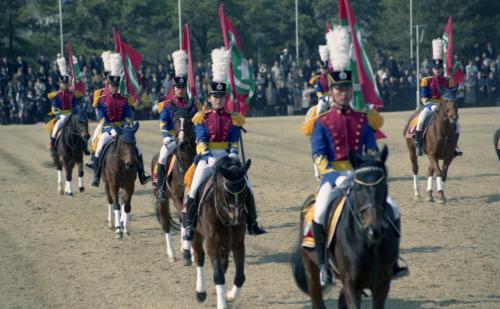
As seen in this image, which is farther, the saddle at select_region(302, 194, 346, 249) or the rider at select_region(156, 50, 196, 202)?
the rider at select_region(156, 50, 196, 202)

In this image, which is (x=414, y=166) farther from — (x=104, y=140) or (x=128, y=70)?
(x=104, y=140)

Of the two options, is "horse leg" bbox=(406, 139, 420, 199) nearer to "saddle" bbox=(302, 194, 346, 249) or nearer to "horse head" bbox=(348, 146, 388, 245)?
"saddle" bbox=(302, 194, 346, 249)

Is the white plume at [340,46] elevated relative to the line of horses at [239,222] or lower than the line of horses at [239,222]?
elevated

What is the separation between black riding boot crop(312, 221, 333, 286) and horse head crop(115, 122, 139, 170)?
26.1ft

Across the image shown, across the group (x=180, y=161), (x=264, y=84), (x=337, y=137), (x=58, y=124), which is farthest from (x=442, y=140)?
(x=264, y=84)

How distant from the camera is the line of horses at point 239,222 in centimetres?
901

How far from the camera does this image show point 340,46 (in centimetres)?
1030

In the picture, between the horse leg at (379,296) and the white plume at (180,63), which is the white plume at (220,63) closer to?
the white plume at (180,63)

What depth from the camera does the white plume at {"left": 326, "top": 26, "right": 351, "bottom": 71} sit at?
10.2 m

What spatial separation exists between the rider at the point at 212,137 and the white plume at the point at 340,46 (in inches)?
122

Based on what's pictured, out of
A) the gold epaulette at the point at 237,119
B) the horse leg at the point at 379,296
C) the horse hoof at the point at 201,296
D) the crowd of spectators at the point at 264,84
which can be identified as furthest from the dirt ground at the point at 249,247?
the crowd of spectators at the point at 264,84

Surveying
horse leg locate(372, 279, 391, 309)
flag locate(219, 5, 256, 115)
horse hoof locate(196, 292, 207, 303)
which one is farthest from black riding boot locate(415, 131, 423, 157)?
horse leg locate(372, 279, 391, 309)

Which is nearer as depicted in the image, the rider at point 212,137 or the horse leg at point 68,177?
the rider at point 212,137

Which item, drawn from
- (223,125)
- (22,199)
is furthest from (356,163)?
(22,199)
